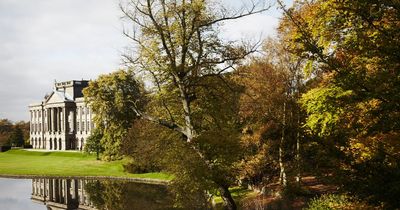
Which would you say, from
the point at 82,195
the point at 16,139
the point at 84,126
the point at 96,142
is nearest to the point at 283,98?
the point at 82,195

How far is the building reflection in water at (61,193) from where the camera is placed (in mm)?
35062

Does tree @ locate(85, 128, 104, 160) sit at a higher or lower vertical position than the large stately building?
lower

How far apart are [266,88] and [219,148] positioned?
29.4 ft

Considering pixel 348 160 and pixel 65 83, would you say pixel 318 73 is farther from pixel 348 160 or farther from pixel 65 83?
pixel 65 83

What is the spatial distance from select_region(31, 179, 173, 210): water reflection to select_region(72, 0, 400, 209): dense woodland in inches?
212

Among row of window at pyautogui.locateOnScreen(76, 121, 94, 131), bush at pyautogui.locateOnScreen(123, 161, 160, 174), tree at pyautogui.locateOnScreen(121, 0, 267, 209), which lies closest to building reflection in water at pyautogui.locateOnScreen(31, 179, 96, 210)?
bush at pyautogui.locateOnScreen(123, 161, 160, 174)

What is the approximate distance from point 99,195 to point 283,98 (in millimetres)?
21009

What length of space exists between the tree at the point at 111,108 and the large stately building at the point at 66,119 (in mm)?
32397

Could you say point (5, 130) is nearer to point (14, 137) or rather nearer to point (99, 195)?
point (14, 137)

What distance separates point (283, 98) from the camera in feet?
77.8

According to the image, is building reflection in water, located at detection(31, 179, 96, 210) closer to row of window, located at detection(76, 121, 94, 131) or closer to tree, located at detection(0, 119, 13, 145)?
row of window, located at detection(76, 121, 94, 131)

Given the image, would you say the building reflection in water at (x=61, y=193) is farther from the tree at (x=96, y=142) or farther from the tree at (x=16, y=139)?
the tree at (x=16, y=139)

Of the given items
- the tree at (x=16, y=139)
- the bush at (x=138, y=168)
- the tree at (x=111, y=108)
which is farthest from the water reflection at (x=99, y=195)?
the tree at (x=16, y=139)

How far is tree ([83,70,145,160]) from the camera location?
181 feet
